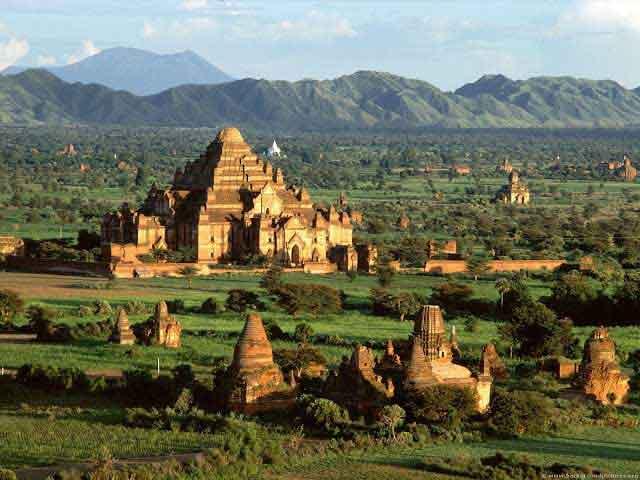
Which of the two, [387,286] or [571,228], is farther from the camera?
[571,228]

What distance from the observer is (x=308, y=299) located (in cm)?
4959

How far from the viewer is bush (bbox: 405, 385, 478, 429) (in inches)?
1250

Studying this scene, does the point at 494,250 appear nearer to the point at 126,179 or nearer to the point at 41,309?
the point at 41,309

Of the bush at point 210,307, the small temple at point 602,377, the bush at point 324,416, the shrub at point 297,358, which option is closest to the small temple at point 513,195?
the bush at point 210,307

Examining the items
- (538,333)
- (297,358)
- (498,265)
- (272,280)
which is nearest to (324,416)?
(297,358)

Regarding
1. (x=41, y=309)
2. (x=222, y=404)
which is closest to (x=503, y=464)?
(x=222, y=404)

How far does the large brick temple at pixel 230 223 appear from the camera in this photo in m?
60.6

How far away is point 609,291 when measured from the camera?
5616 centimetres

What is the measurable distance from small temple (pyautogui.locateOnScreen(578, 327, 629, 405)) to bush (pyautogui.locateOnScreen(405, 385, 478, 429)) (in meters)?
4.05

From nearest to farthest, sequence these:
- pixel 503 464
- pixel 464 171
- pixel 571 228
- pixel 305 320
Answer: pixel 503 464
pixel 305 320
pixel 571 228
pixel 464 171

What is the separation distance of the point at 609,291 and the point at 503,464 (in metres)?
29.1

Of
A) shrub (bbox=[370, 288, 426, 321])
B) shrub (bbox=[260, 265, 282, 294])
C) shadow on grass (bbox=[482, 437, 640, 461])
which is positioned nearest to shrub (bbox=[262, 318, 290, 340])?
shrub (bbox=[370, 288, 426, 321])

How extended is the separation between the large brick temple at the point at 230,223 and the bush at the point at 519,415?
1102 inches

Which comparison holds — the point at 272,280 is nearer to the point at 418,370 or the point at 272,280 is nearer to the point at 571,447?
the point at 418,370
